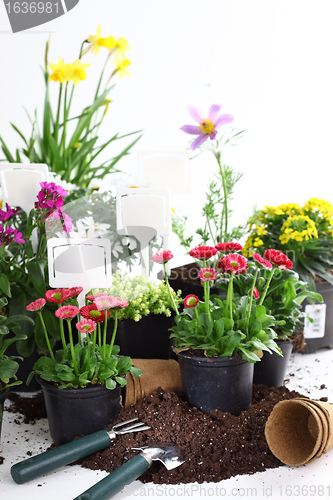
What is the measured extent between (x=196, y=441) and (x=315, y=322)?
834mm

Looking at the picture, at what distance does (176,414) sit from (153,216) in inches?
23.3

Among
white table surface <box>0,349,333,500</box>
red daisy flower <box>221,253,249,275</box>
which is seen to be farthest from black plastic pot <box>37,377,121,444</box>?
red daisy flower <box>221,253,249,275</box>

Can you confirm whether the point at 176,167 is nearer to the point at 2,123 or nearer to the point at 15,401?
the point at 15,401

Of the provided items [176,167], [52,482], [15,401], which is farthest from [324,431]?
[176,167]

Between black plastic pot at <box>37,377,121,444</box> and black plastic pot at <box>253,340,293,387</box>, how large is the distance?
501mm

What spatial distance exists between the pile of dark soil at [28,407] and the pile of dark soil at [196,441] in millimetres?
296

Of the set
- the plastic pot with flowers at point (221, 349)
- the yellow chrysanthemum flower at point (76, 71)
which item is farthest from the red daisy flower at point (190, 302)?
the yellow chrysanthemum flower at point (76, 71)

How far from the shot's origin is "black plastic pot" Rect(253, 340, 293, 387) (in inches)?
59.2

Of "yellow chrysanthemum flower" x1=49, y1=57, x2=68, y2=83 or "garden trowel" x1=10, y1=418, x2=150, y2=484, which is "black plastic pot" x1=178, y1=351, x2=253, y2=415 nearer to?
"garden trowel" x1=10, y1=418, x2=150, y2=484

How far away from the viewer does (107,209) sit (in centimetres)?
170

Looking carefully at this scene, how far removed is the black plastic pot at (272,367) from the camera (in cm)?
150

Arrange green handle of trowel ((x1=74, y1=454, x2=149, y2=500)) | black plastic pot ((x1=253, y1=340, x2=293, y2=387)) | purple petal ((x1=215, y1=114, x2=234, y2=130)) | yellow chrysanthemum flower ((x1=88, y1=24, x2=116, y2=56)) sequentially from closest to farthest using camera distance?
green handle of trowel ((x1=74, y1=454, x2=149, y2=500)) → black plastic pot ((x1=253, y1=340, x2=293, y2=387)) → purple petal ((x1=215, y1=114, x2=234, y2=130)) → yellow chrysanthemum flower ((x1=88, y1=24, x2=116, y2=56))

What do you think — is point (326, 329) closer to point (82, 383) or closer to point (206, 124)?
point (206, 124)

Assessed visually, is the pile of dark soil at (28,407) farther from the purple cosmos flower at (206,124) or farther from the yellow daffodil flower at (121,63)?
the yellow daffodil flower at (121,63)
